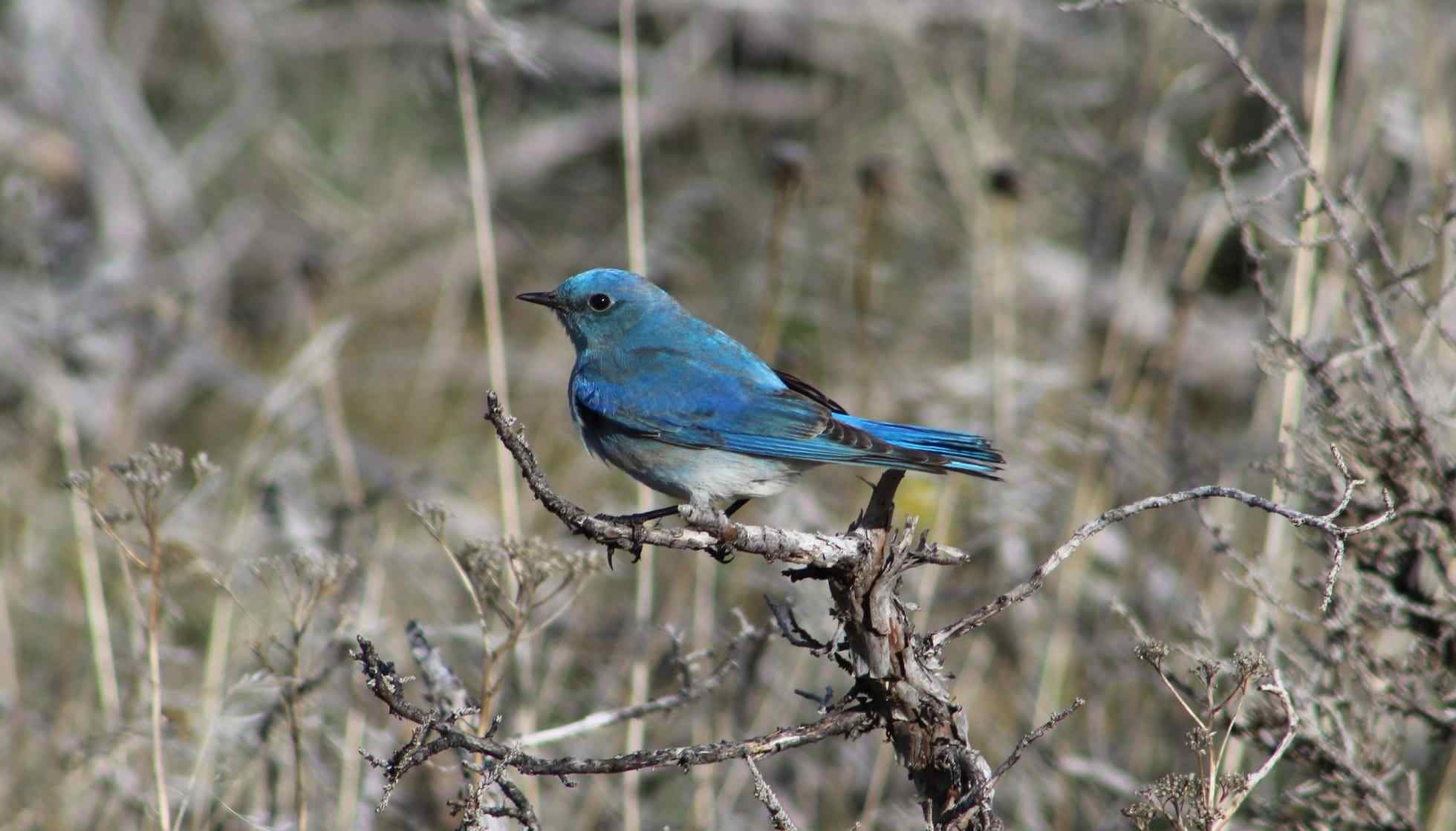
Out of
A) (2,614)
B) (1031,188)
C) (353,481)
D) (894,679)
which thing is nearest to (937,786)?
(894,679)

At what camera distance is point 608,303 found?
4.07 m

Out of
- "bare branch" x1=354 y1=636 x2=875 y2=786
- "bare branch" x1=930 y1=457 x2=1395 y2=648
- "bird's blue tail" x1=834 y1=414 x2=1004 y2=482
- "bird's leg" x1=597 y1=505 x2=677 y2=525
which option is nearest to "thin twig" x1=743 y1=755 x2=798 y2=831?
"bare branch" x1=354 y1=636 x2=875 y2=786

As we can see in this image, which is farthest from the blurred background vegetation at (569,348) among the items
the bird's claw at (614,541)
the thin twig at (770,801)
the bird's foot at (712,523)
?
the thin twig at (770,801)

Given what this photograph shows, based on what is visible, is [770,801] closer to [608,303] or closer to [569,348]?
[608,303]

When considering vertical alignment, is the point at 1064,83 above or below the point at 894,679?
above

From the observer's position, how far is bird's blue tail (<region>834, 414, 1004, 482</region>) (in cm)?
311

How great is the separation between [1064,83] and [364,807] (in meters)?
4.90

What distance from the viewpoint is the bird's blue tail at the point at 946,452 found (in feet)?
Answer: 10.2

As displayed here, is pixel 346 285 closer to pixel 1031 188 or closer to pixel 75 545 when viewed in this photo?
pixel 75 545

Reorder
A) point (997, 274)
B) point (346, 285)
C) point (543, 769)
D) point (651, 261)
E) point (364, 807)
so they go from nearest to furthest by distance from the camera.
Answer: point (543, 769) < point (364, 807) < point (997, 274) < point (651, 261) < point (346, 285)

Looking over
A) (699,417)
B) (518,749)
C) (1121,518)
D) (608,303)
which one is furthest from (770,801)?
(608,303)

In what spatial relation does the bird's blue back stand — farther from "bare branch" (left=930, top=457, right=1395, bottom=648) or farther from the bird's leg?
"bare branch" (left=930, top=457, right=1395, bottom=648)

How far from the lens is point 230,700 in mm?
4141

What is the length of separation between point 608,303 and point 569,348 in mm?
3063
